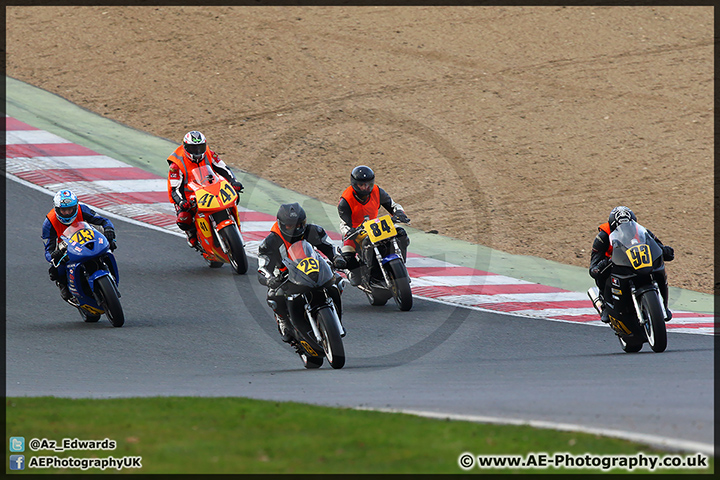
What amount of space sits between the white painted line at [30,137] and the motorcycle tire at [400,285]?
1001 cm

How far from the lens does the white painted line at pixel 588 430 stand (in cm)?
592

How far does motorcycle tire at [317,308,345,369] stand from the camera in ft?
31.7

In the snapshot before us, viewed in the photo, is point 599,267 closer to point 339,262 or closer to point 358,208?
point 339,262

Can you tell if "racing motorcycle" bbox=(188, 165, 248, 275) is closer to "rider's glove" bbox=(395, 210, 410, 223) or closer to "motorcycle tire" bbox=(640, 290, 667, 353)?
"rider's glove" bbox=(395, 210, 410, 223)

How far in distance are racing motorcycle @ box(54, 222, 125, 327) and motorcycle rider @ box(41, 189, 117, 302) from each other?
0.07 meters

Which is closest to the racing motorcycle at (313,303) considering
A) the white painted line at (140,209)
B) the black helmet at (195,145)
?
the black helmet at (195,145)

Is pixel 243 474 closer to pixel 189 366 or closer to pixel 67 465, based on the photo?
pixel 67 465

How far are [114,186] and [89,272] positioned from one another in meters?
6.18

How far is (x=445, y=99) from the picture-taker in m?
22.7

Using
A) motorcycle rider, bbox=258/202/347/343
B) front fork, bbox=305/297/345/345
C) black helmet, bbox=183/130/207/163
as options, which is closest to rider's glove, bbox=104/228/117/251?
black helmet, bbox=183/130/207/163

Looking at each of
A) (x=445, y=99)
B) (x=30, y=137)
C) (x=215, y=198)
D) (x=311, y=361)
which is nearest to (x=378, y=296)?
(x=215, y=198)

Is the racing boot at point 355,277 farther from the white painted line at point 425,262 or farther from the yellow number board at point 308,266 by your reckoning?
the yellow number board at point 308,266

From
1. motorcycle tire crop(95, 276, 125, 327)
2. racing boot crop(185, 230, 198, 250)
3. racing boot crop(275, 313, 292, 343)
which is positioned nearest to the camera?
racing boot crop(275, 313, 292, 343)

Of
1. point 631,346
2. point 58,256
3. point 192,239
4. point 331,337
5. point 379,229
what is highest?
point 379,229
